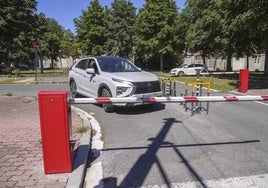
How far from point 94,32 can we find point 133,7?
972cm

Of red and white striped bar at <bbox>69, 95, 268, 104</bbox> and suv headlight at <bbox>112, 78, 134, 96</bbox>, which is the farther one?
suv headlight at <bbox>112, 78, 134, 96</bbox>

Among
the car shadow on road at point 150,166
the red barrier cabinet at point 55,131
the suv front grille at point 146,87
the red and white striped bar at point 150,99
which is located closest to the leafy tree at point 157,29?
the suv front grille at point 146,87

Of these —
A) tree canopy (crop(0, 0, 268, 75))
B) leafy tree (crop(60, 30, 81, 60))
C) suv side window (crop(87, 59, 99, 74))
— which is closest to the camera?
suv side window (crop(87, 59, 99, 74))

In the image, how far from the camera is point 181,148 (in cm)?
610

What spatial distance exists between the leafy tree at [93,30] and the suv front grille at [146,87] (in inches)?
1872

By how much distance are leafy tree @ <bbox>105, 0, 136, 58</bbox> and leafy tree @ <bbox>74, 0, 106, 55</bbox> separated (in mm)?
1378

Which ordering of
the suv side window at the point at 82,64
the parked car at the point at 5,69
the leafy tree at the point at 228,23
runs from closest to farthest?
the suv side window at the point at 82,64 → the leafy tree at the point at 228,23 → the parked car at the point at 5,69

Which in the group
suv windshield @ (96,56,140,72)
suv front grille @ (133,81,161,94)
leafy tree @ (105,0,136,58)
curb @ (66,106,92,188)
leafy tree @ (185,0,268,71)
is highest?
leafy tree @ (105,0,136,58)

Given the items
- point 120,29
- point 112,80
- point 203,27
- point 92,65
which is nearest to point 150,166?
point 112,80

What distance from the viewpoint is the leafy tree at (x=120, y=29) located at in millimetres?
56438

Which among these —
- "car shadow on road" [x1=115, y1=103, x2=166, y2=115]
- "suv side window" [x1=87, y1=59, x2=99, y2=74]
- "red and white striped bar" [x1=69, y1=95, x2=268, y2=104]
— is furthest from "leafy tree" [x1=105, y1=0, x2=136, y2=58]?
"red and white striped bar" [x1=69, y1=95, x2=268, y2=104]

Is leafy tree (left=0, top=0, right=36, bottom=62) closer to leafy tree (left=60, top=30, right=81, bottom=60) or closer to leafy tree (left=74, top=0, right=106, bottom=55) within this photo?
leafy tree (left=74, top=0, right=106, bottom=55)

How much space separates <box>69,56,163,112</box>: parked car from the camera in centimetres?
935

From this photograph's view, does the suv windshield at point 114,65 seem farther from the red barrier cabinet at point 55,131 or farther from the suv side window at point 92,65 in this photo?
the red barrier cabinet at point 55,131
